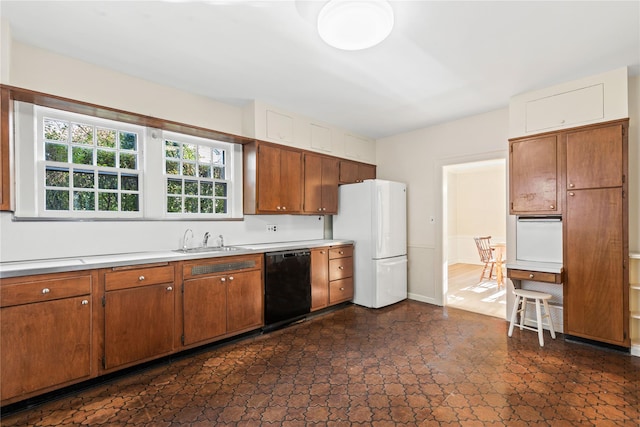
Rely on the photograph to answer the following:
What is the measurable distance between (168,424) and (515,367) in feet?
9.13

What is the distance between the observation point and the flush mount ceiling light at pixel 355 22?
1938 millimetres

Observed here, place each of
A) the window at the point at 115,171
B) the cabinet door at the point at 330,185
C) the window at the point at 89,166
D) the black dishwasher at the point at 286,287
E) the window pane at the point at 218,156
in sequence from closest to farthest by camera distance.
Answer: the window at the point at 115,171, the window at the point at 89,166, the black dishwasher at the point at 286,287, the window pane at the point at 218,156, the cabinet door at the point at 330,185

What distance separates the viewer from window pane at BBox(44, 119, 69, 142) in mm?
2686

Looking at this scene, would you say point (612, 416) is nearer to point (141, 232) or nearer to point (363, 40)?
point (363, 40)

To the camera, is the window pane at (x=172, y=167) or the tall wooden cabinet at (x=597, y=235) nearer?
the tall wooden cabinet at (x=597, y=235)

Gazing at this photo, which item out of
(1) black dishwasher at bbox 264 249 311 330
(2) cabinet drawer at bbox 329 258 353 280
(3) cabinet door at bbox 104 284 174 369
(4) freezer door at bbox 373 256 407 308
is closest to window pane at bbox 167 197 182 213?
(3) cabinet door at bbox 104 284 174 369

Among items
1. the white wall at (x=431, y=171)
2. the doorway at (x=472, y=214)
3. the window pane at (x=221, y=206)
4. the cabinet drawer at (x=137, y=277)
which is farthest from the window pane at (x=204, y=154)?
the doorway at (x=472, y=214)

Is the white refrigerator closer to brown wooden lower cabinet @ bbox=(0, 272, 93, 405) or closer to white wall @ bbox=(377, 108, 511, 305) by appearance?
white wall @ bbox=(377, 108, 511, 305)

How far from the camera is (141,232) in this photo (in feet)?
10.2

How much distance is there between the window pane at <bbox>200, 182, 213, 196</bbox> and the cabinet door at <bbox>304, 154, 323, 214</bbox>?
126 centimetres

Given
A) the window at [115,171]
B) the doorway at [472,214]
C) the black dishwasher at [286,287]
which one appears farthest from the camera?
the doorway at [472,214]

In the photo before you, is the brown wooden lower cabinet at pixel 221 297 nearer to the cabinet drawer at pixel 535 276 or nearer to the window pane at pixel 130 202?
the window pane at pixel 130 202

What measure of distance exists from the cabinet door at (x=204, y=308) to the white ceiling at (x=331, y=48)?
2.08 metres

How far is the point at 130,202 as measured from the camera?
3.14m
